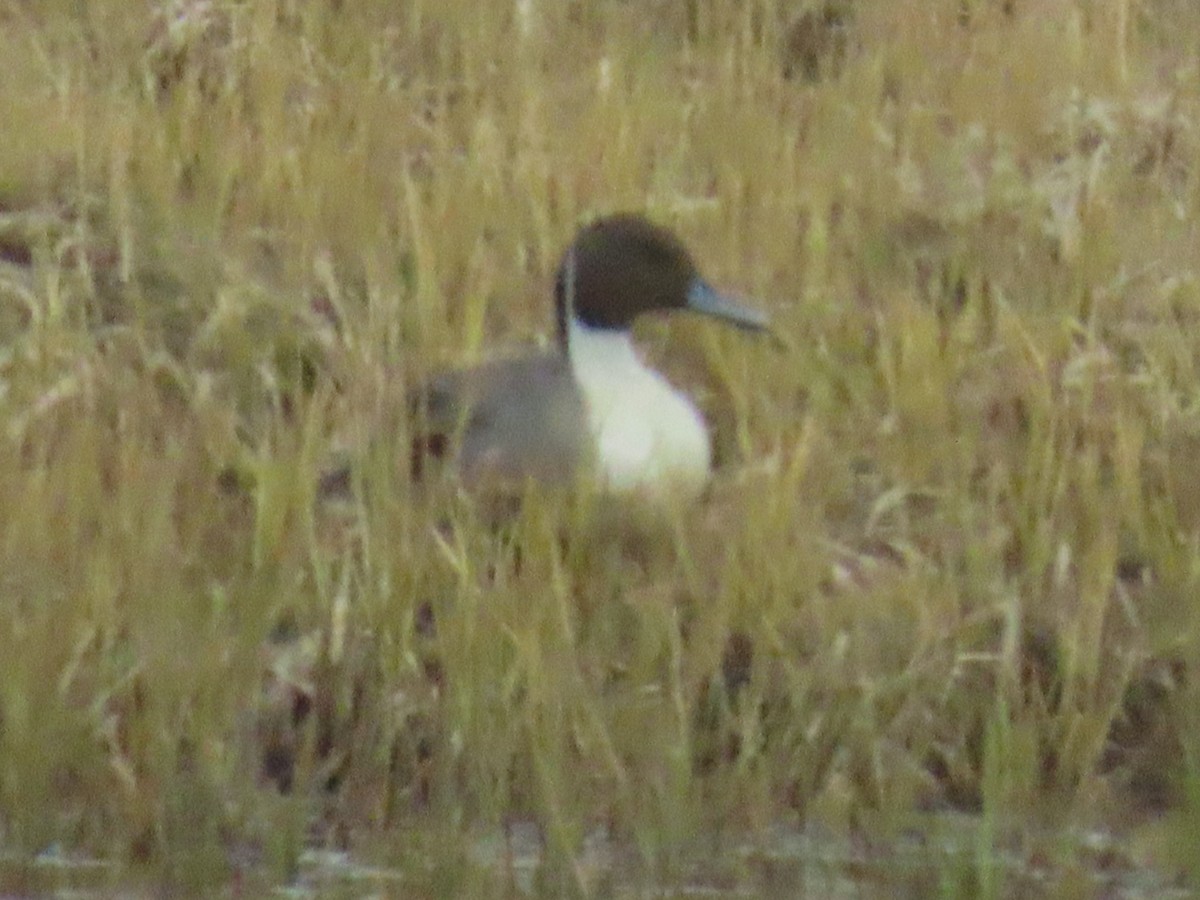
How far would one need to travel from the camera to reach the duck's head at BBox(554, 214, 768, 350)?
6.47 meters

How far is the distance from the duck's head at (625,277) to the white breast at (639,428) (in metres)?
0.08

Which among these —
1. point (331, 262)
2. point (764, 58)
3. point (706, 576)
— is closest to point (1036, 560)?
point (706, 576)

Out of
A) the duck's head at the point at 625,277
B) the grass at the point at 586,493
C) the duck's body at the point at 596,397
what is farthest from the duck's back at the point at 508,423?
the duck's head at the point at 625,277

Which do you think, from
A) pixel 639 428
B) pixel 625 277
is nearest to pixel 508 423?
pixel 639 428

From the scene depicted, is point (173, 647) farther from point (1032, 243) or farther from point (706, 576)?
point (1032, 243)

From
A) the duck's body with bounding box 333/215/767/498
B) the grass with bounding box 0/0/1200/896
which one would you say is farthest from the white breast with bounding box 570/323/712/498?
the grass with bounding box 0/0/1200/896

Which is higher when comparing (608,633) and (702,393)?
(702,393)

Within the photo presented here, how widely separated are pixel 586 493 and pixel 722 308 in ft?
2.70

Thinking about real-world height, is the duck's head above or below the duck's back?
above

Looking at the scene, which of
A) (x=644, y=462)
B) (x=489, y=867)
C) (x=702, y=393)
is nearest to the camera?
(x=489, y=867)

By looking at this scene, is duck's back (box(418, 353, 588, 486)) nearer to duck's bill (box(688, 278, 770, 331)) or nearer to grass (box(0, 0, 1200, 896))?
grass (box(0, 0, 1200, 896))

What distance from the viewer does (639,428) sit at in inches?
238

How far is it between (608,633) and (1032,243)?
1844 mm

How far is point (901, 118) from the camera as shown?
7492 mm
